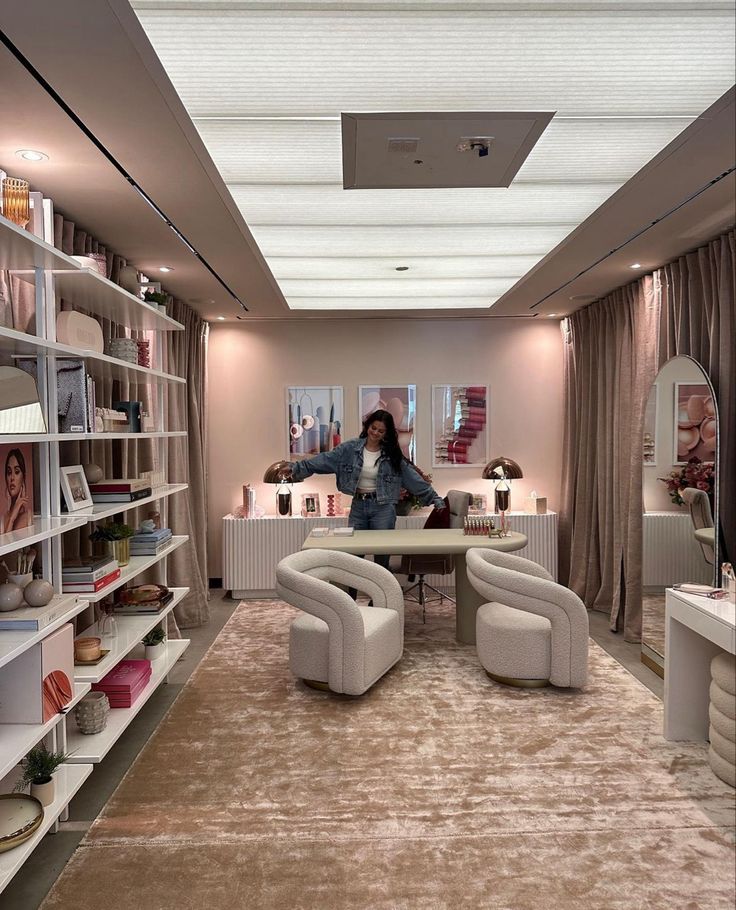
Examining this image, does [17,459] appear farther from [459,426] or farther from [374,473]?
[459,426]

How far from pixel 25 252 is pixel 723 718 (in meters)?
3.13

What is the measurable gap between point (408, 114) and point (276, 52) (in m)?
0.50

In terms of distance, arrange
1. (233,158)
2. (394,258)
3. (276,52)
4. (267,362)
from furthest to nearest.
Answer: (267,362) → (394,258) → (233,158) → (276,52)

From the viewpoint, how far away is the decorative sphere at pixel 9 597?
2398 millimetres

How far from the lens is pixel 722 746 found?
289 centimetres

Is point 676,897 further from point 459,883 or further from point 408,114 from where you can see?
point 408,114

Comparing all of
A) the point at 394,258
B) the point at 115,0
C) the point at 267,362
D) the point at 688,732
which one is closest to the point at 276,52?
the point at 115,0

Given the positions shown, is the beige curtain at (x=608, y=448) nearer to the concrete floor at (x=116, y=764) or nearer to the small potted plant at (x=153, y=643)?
the concrete floor at (x=116, y=764)

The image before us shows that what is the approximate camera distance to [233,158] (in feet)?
9.78

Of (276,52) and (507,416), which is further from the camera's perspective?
(507,416)

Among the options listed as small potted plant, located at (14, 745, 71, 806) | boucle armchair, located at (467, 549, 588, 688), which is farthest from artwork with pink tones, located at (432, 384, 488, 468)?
small potted plant, located at (14, 745, 71, 806)

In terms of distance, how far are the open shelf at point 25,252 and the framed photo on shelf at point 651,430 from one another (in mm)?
3344

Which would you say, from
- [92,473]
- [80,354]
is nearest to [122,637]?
[92,473]

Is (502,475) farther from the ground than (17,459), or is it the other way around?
(17,459)
